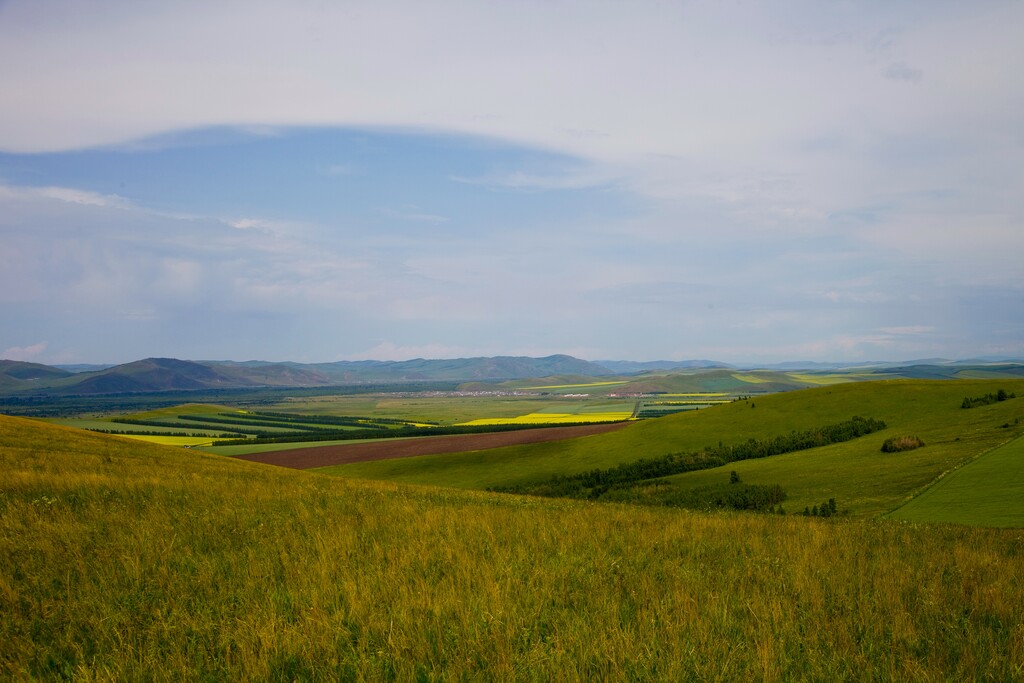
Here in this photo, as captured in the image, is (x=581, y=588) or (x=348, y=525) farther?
(x=348, y=525)

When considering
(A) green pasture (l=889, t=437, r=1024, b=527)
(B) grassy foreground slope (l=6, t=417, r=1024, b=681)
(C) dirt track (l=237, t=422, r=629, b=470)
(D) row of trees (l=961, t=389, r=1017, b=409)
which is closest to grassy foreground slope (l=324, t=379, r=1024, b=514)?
(D) row of trees (l=961, t=389, r=1017, b=409)

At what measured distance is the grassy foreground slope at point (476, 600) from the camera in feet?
16.8

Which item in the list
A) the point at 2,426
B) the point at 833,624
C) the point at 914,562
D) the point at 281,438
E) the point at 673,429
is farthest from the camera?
the point at 281,438

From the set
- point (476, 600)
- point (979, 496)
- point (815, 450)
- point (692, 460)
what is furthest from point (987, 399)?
point (476, 600)

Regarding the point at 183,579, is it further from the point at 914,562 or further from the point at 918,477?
the point at 918,477

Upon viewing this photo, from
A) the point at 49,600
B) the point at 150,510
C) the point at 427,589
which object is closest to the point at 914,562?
the point at 427,589

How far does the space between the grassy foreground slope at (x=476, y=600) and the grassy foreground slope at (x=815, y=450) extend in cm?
1935

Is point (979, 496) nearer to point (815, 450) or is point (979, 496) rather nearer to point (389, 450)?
point (815, 450)

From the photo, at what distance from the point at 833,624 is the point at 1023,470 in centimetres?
2305

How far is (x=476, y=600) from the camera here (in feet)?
21.0

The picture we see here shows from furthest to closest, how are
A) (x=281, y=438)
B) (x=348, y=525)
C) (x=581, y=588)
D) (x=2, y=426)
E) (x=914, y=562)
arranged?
1. (x=281, y=438)
2. (x=2, y=426)
3. (x=348, y=525)
4. (x=914, y=562)
5. (x=581, y=588)

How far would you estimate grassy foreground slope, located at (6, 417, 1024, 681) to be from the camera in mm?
5121

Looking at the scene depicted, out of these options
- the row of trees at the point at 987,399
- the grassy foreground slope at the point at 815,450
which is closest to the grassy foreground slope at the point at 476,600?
the grassy foreground slope at the point at 815,450

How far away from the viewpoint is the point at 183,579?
7.23 m
